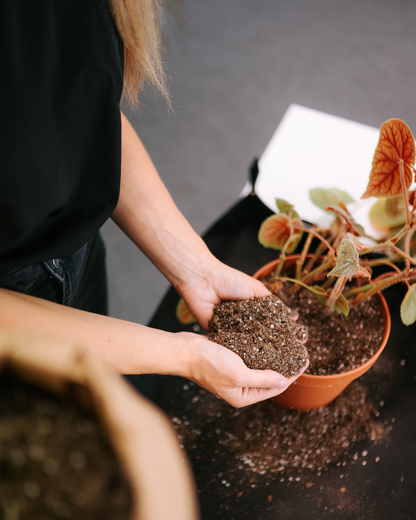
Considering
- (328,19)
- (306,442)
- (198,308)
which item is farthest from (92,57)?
(328,19)

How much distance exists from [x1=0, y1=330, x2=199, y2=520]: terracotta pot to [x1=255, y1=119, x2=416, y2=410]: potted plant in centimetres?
40

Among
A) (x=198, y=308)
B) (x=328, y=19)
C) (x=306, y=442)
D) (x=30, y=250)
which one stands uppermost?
(x=328, y=19)

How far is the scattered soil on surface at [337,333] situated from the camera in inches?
25.3

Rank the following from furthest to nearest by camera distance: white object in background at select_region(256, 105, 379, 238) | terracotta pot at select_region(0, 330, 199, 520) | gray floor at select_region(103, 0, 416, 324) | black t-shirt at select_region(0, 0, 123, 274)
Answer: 1. gray floor at select_region(103, 0, 416, 324)
2. white object in background at select_region(256, 105, 379, 238)
3. black t-shirt at select_region(0, 0, 123, 274)
4. terracotta pot at select_region(0, 330, 199, 520)

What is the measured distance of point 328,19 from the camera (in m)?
2.55

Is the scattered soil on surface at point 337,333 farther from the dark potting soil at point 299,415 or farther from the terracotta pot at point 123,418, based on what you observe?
the terracotta pot at point 123,418

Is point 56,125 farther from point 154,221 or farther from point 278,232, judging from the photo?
point 278,232

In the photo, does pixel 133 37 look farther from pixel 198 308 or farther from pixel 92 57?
pixel 198 308

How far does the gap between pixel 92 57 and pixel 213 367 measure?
0.52 metres

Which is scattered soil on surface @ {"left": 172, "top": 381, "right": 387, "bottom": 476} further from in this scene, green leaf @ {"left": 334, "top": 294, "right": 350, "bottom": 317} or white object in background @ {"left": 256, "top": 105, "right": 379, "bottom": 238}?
white object in background @ {"left": 256, "top": 105, "right": 379, "bottom": 238}

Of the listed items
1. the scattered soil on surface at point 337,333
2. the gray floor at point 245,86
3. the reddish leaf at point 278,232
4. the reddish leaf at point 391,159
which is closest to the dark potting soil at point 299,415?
the scattered soil on surface at point 337,333

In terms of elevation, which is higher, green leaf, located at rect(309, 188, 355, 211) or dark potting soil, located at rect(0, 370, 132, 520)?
dark potting soil, located at rect(0, 370, 132, 520)

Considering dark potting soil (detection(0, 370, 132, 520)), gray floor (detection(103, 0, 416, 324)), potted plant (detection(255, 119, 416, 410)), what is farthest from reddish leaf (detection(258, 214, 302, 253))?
gray floor (detection(103, 0, 416, 324))

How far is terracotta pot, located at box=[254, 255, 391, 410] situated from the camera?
58 centimetres
